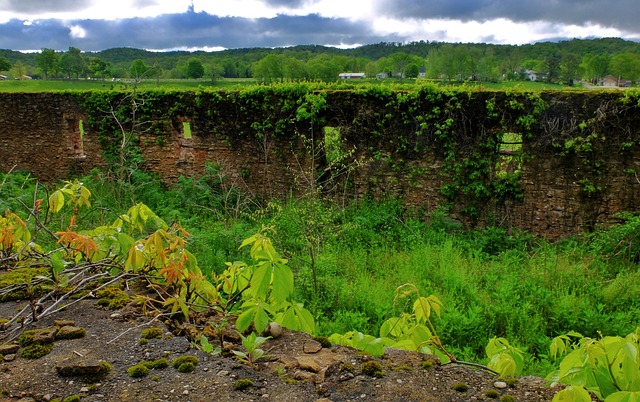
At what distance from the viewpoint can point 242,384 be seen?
1983 millimetres

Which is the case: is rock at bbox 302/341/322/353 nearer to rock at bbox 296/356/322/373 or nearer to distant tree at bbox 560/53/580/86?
rock at bbox 296/356/322/373

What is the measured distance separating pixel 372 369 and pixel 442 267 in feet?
17.2

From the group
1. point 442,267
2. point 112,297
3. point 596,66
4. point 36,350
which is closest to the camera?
point 36,350

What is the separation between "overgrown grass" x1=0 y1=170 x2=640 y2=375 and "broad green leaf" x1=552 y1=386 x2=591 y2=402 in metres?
3.33

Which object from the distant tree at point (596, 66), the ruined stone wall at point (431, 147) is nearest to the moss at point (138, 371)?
the ruined stone wall at point (431, 147)

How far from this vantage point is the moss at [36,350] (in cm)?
219

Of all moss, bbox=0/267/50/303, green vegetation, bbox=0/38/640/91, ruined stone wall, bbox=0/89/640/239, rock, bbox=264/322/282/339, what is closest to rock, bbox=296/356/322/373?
rock, bbox=264/322/282/339

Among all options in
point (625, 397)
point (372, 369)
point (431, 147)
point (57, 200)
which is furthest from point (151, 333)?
point (431, 147)

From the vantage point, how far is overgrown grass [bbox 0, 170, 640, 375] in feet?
18.6

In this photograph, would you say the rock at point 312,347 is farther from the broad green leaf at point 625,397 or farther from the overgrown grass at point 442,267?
the overgrown grass at point 442,267

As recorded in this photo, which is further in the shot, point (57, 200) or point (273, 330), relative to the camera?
point (57, 200)

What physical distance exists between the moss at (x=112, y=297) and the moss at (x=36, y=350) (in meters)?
0.46

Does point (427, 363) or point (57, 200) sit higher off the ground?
point (57, 200)

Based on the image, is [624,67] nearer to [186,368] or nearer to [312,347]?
[312,347]
